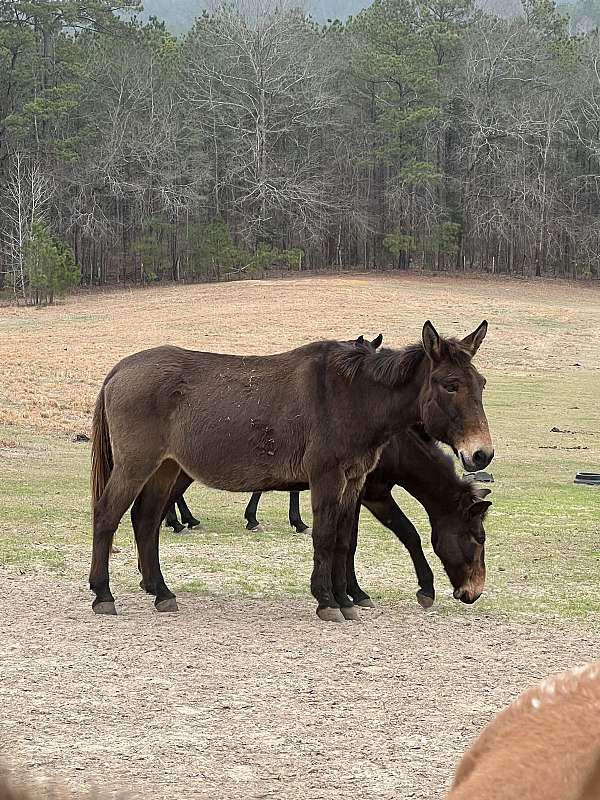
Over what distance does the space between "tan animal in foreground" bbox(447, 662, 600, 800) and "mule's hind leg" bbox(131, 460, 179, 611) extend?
630 cm

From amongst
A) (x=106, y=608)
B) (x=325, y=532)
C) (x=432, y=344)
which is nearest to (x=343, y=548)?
(x=325, y=532)

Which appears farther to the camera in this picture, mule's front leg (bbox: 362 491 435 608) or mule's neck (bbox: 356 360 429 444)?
mule's front leg (bbox: 362 491 435 608)

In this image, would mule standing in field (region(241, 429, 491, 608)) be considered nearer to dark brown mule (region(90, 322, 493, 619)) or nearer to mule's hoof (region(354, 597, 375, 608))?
mule's hoof (region(354, 597, 375, 608))

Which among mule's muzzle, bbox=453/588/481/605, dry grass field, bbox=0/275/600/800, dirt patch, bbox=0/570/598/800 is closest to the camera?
dirt patch, bbox=0/570/598/800

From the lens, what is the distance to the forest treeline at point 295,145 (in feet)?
180

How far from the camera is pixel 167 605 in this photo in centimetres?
746

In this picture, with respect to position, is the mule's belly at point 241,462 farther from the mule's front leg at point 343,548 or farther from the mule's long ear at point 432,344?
the mule's long ear at point 432,344

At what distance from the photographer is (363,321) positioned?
36188 mm

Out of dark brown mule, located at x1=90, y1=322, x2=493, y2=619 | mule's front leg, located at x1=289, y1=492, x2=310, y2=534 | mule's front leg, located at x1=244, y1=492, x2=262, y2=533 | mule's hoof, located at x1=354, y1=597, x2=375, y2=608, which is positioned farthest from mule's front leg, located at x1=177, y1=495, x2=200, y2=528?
mule's hoof, located at x1=354, y1=597, x2=375, y2=608

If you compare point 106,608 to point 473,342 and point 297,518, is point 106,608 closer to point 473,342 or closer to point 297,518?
point 473,342

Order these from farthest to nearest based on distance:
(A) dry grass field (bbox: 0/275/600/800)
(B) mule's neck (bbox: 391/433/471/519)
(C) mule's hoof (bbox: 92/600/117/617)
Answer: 1. (B) mule's neck (bbox: 391/433/471/519)
2. (C) mule's hoof (bbox: 92/600/117/617)
3. (A) dry grass field (bbox: 0/275/600/800)

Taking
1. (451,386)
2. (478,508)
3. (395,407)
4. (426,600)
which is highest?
(451,386)

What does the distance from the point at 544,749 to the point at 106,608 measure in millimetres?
6390

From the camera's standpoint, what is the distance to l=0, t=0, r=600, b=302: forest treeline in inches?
2164
